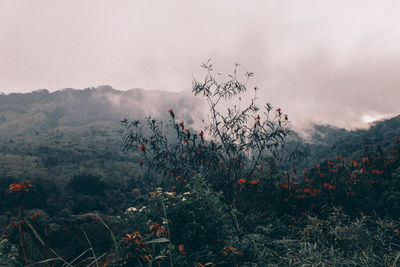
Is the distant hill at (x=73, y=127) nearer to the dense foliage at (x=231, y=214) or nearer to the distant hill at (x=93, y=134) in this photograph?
the distant hill at (x=93, y=134)

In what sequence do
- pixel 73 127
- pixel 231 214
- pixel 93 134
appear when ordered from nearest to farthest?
pixel 231 214
pixel 93 134
pixel 73 127

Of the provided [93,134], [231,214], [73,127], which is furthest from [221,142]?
[73,127]

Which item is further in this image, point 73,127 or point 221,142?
point 73,127

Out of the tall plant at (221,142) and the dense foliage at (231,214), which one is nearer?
the dense foliage at (231,214)

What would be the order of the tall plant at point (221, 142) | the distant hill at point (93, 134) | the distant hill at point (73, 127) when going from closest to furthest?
the tall plant at point (221, 142) → the distant hill at point (93, 134) → the distant hill at point (73, 127)

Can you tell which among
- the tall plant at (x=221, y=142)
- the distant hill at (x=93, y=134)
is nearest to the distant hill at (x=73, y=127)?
the distant hill at (x=93, y=134)

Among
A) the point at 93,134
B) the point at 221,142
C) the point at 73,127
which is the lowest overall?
the point at 93,134

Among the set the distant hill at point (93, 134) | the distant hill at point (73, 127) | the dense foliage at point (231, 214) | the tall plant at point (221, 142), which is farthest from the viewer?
the distant hill at point (73, 127)

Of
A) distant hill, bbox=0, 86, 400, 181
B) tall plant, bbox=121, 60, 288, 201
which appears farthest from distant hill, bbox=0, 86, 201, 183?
tall plant, bbox=121, 60, 288, 201

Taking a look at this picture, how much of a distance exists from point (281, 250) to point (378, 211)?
241 centimetres

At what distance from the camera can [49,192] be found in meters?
14.9

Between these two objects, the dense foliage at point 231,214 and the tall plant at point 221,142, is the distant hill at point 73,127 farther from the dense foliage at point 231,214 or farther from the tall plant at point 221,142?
the tall plant at point 221,142

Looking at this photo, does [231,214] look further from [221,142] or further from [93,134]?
[93,134]

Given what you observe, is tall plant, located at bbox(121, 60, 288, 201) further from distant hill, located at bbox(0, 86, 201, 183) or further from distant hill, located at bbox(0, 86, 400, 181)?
distant hill, located at bbox(0, 86, 201, 183)
